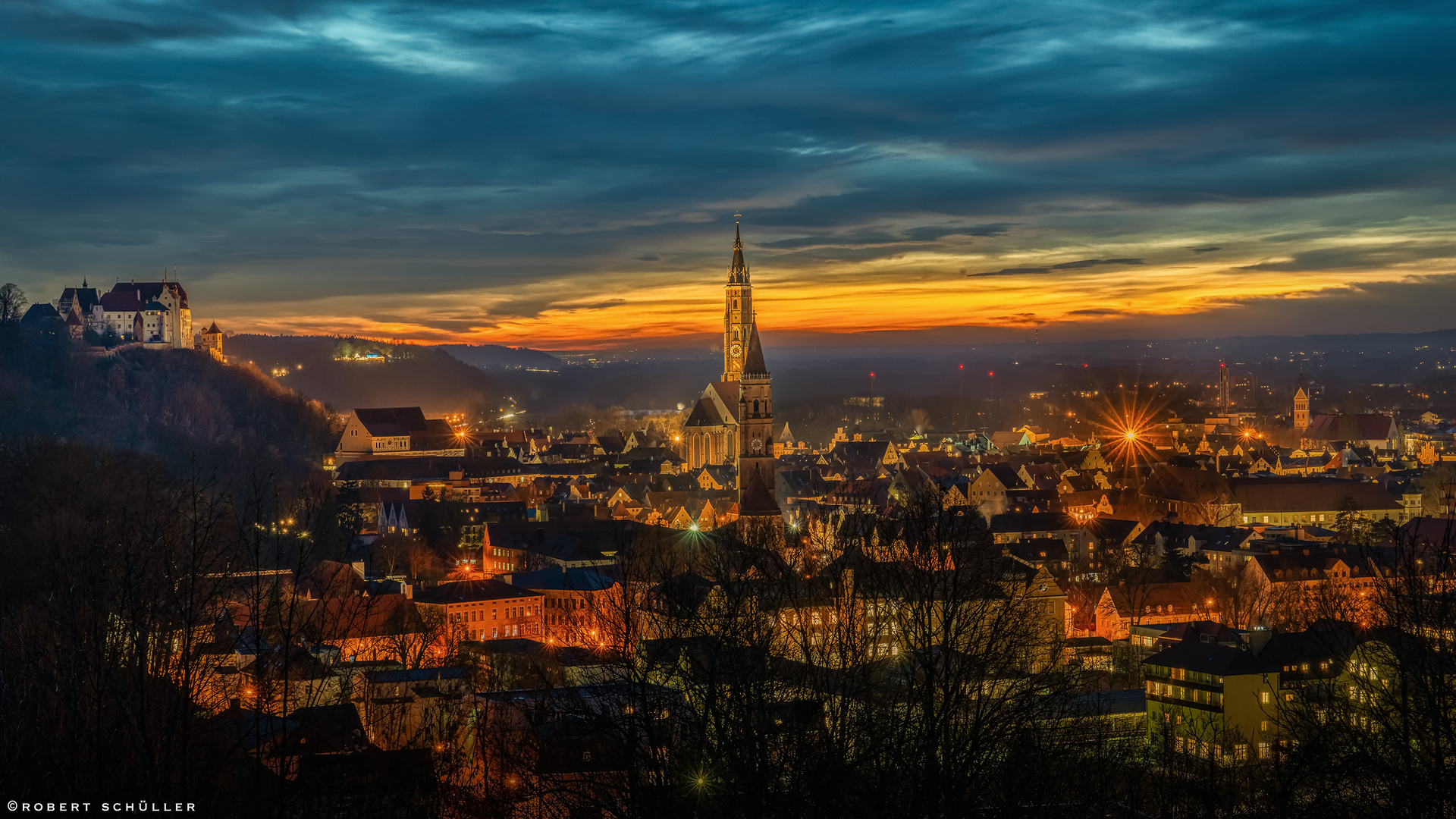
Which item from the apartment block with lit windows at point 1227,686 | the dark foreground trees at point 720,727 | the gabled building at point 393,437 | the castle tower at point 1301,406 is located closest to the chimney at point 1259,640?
the apartment block with lit windows at point 1227,686

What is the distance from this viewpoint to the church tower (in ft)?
352

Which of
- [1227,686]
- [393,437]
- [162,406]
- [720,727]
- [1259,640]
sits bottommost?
[1227,686]

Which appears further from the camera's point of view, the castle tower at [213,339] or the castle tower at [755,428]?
the castle tower at [213,339]

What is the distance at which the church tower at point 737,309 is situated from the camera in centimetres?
10744

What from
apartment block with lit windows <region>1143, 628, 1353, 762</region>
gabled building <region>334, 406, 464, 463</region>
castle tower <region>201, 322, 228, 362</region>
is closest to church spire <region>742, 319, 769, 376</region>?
apartment block with lit windows <region>1143, 628, 1353, 762</region>

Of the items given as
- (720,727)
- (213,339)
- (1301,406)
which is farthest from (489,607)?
(1301,406)

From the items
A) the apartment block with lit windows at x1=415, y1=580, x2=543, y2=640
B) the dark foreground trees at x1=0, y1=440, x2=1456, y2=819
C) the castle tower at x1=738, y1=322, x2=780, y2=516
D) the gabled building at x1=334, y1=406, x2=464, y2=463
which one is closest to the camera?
the dark foreground trees at x1=0, y1=440, x2=1456, y2=819

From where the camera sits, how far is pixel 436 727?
1049 inches

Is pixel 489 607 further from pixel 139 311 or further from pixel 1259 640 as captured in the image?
pixel 139 311

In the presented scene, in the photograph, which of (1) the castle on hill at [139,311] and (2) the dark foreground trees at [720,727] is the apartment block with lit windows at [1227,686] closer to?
(2) the dark foreground trees at [720,727]

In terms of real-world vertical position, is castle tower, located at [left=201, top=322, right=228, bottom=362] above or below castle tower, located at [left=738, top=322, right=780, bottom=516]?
above

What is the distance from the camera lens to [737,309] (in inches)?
4237

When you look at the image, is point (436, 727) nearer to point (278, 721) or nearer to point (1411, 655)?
point (278, 721)

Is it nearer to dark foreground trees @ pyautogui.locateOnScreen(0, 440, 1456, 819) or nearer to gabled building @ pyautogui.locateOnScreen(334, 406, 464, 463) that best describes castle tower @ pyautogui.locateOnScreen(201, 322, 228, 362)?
gabled building @ pyautogui.locateOnScreen(334, 406, 464, 463)
